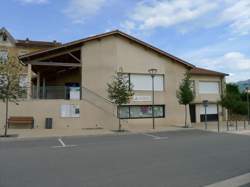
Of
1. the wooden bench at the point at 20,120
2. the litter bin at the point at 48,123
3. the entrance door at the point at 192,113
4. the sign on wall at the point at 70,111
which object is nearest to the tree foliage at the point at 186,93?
the entrance door at the point at 192,113

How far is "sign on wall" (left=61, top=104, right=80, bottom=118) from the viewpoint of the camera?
26.2 metres

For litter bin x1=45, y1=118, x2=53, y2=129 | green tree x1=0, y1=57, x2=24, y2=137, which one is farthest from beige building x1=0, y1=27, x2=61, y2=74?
green tree x1=0, y1=57, x2=24, y2=137

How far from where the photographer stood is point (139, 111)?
30141 millimetres

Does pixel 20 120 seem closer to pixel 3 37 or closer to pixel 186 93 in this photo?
pixel 186 93

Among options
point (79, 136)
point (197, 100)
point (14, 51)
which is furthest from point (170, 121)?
point (14, 51)

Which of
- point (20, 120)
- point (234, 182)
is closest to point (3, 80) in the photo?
point (20, 120)

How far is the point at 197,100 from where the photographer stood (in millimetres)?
36438

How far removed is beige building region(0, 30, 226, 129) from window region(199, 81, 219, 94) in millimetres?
5460

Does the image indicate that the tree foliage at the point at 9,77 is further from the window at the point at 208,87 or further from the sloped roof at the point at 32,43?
the sloped roof at the point at 32,43

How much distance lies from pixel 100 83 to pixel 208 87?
1452 cm

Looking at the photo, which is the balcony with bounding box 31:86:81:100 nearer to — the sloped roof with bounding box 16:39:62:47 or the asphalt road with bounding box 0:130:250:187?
the asphalt road with bounding box 0:130:250:187

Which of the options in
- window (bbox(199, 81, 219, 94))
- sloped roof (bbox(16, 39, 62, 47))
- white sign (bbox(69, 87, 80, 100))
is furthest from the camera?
sloped roof (bbox(16, 39, 62, 47))

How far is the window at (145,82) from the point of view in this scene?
99.3ft

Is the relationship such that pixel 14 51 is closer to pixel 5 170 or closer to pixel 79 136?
pixel 79 136
